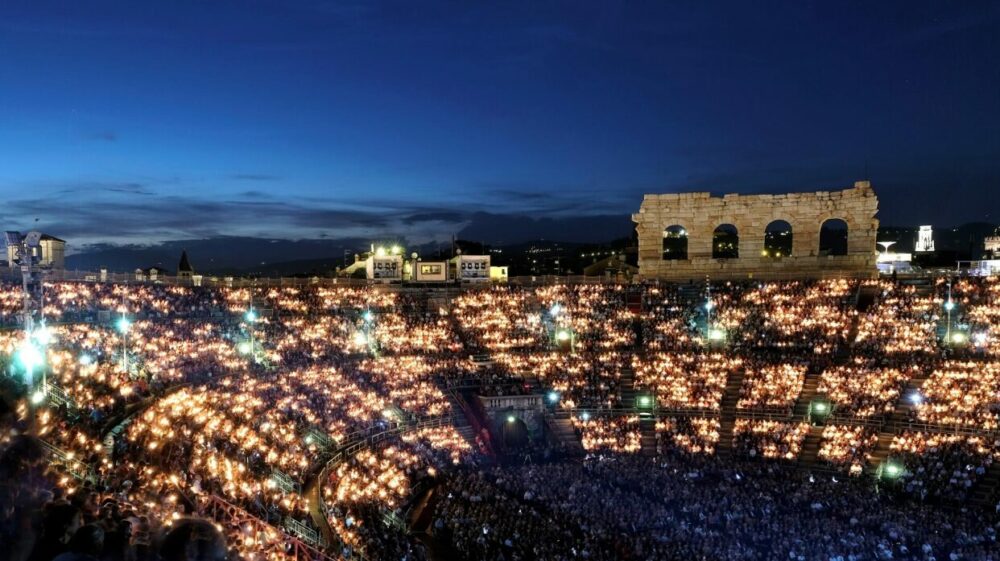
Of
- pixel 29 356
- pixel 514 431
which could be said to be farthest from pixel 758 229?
pixel 29 356

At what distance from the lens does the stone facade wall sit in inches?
2012

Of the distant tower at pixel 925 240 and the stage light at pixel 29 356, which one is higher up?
the distant tower at pixel 925 240

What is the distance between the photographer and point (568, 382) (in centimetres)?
4266

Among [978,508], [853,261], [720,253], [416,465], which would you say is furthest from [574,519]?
[720,253]

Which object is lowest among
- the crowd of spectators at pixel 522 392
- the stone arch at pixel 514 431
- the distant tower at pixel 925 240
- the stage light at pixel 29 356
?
the stone arch at pixel 514 431

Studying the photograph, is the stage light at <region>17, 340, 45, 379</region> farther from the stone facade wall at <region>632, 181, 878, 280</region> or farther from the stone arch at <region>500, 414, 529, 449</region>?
the stone facade wall at <region>632, 181, 878, 280</region>

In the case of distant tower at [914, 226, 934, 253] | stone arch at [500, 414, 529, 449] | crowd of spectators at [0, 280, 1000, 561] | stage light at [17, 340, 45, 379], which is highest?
distant tower at [914, 226, 934, 253]

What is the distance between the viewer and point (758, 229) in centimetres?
5278

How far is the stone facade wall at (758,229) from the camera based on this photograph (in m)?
51.1

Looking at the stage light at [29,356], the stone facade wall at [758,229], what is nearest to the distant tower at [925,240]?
the stone facade wall at [758,229]

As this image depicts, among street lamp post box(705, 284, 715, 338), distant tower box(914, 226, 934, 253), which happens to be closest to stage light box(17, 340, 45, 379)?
street lamp post box(705, 284, 715, 338)

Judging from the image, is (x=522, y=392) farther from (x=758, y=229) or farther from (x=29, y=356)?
(x=29, y=356)

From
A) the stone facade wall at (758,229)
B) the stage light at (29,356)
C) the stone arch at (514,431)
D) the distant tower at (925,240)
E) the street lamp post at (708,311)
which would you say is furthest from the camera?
the distant tower at (925,240)

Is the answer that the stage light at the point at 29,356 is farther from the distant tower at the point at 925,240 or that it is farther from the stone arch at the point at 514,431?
the distant tower at the point at 925,240
